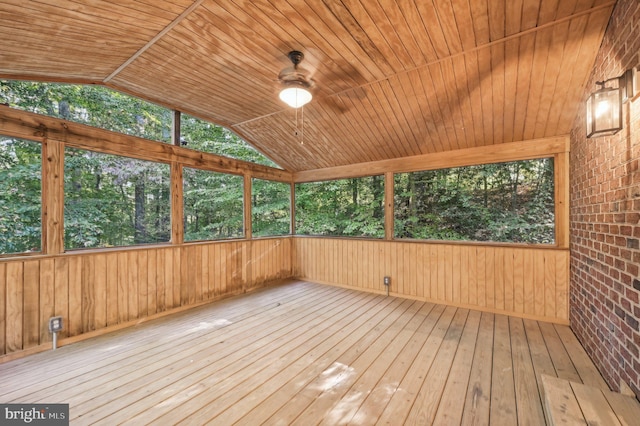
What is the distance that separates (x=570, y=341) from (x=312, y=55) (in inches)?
157

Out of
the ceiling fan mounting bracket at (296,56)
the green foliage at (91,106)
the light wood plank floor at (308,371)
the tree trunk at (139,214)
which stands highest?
the green foliage at (91,106)

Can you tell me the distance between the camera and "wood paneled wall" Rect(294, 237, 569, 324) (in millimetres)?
3281

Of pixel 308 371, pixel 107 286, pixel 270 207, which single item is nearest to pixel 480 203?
pixel 308 371

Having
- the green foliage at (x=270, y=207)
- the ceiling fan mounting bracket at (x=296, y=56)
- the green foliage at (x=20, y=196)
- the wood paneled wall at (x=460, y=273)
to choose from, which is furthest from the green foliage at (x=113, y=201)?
the wood paneled wall at (x=460, y=273)

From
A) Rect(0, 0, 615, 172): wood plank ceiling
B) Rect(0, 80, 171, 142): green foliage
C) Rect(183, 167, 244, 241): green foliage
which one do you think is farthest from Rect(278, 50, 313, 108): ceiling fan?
Rect(0, 80, 171, 142): green foliage

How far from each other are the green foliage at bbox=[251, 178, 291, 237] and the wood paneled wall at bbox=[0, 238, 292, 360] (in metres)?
0.79

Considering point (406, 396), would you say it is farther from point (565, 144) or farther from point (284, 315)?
point (565, 144)

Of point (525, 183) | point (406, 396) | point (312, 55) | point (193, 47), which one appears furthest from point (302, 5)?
point (525, 183)

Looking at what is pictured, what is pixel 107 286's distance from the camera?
3.06m

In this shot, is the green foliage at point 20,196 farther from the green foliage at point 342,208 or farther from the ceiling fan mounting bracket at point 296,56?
the green foliage at point 342,208

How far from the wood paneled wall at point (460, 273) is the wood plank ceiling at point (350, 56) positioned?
1632 mm

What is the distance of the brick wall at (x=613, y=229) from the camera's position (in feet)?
5.33

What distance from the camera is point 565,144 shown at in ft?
10.6

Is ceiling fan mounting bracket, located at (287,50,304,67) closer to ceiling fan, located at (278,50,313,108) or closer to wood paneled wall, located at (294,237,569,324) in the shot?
ceiling fan, located at (278,50,313,108)
